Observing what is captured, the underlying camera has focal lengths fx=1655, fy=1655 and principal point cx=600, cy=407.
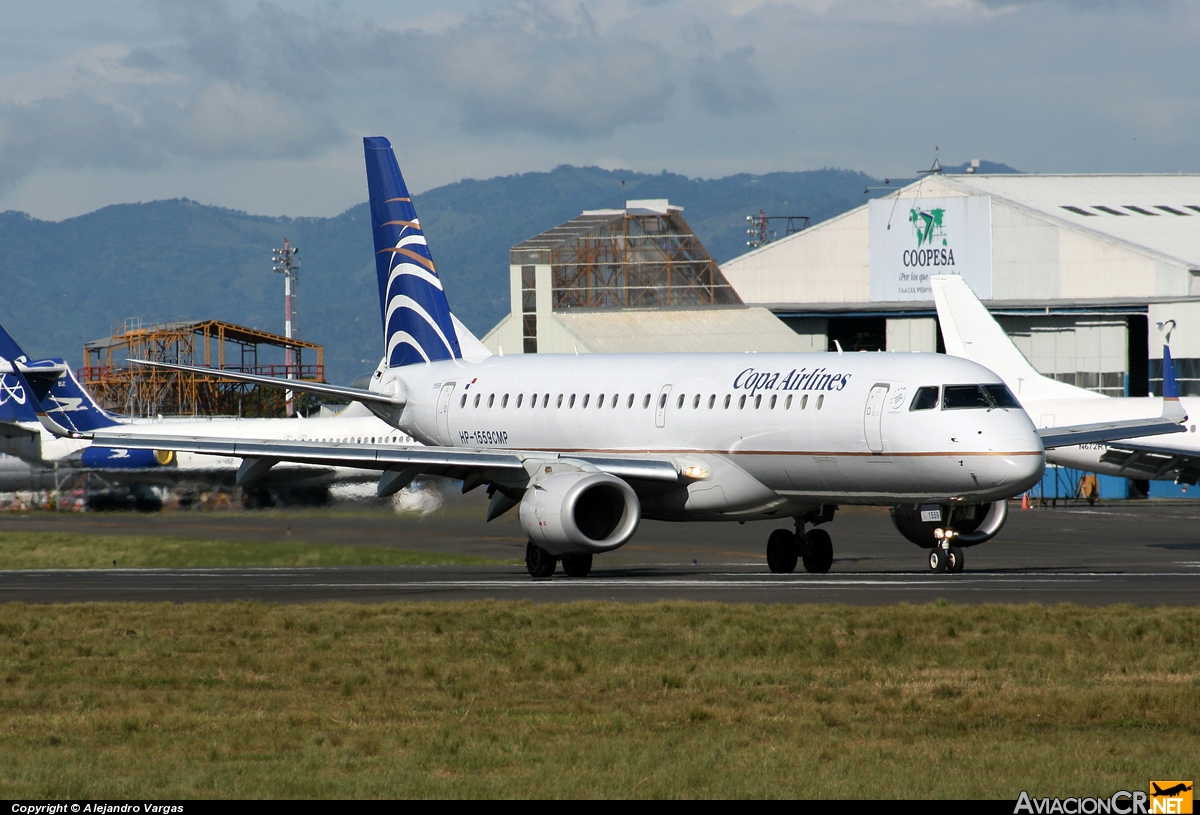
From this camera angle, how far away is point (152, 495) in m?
47.4

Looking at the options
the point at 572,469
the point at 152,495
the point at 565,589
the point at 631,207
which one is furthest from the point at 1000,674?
the point at 631,207

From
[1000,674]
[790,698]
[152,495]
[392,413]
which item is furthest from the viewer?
[152,495]

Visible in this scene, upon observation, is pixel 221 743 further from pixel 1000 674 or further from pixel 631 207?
pixel 631 207

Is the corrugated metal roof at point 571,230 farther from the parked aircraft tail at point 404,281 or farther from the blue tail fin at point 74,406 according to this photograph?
the parked aircraft tail at point 404,281

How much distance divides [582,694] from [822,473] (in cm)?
1377

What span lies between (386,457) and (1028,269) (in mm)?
63683

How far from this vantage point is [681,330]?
93500 mm

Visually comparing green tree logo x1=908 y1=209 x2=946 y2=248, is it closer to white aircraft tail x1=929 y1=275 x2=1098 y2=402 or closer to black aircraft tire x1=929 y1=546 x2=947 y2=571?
white aircraft tail x1=929 y1=275 x2=1098 y2=402

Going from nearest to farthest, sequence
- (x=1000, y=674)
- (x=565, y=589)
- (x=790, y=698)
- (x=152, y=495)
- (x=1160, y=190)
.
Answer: (x=790, y=698) < (x=1000, y=674) < (x=565, y=589) < (x=152, y=495) < (x=1160, y=190)

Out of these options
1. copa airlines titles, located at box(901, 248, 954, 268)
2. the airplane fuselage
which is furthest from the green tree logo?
the airplane fuselage

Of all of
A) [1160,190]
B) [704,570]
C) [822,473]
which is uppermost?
[1160,190]

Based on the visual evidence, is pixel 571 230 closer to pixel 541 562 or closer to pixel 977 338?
pixel 977 338

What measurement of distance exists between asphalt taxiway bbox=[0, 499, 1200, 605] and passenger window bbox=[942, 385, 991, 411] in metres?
2.85

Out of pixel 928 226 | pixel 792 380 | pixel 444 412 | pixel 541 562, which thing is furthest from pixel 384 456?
pixel 928 226
